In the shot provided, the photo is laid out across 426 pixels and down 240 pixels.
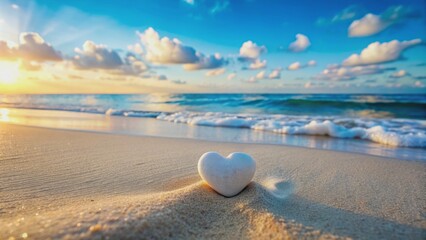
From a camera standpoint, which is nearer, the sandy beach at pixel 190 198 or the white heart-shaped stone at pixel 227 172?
the sandy beach at pixel 190 198

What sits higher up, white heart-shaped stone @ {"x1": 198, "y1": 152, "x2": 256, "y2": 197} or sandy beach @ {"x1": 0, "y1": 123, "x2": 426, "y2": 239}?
white heart-shaped stone @ {"x1": 198, "y1": 152, "x2": 256, "y2": 197}

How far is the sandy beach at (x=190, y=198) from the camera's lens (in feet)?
4.33

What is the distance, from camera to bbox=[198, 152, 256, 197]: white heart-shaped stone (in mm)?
1856

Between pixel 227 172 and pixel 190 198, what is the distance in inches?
13.1

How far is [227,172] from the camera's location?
1.86 m

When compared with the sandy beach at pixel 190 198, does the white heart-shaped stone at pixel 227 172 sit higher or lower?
higher

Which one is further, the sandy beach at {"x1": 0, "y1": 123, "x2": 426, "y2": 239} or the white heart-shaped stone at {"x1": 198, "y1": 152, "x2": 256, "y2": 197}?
the white heart-shaped stone at {"x1": 198, "y1": 152, "x2": 256, "y2": 197}

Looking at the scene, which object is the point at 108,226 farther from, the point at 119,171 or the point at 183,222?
the point at 119,171

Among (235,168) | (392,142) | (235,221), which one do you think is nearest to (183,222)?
(235,221)

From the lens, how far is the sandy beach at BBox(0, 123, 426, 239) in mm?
1321

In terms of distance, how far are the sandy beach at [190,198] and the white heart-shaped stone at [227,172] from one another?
0.07 metres

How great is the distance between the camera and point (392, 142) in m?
5.10

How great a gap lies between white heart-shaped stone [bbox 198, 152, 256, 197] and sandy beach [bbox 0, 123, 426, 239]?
0.07 metres

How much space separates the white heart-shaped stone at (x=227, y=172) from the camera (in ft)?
6.09
